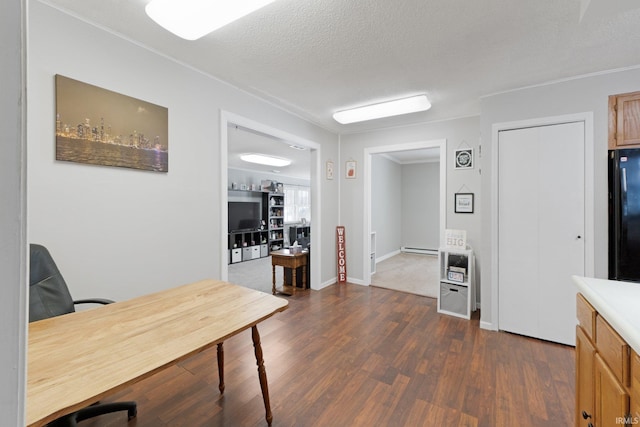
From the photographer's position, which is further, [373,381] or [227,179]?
[227,179]

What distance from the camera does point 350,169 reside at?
4.36m

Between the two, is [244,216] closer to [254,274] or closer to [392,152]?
[254,274]

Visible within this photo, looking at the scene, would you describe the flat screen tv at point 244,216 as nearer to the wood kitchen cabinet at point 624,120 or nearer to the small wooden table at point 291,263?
the small wooden table at point 291,263

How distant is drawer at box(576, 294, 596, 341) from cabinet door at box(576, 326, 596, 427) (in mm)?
36

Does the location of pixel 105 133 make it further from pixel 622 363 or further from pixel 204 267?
pixel 622 363

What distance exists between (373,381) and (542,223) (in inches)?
84.1

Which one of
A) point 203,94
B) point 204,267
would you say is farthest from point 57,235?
point 203,94

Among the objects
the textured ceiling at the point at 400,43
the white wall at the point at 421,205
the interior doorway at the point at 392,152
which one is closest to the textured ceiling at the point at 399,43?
the textured ceiling at the point at 400,43

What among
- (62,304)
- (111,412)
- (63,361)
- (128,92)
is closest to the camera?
(63,361)

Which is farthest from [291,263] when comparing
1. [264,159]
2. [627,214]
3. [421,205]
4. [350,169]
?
[421,205]

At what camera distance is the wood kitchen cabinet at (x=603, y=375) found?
86 cm

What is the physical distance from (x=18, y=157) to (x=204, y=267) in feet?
7.31

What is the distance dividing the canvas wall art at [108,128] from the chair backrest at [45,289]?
621 millimetres

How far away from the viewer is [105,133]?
70.9 inches
